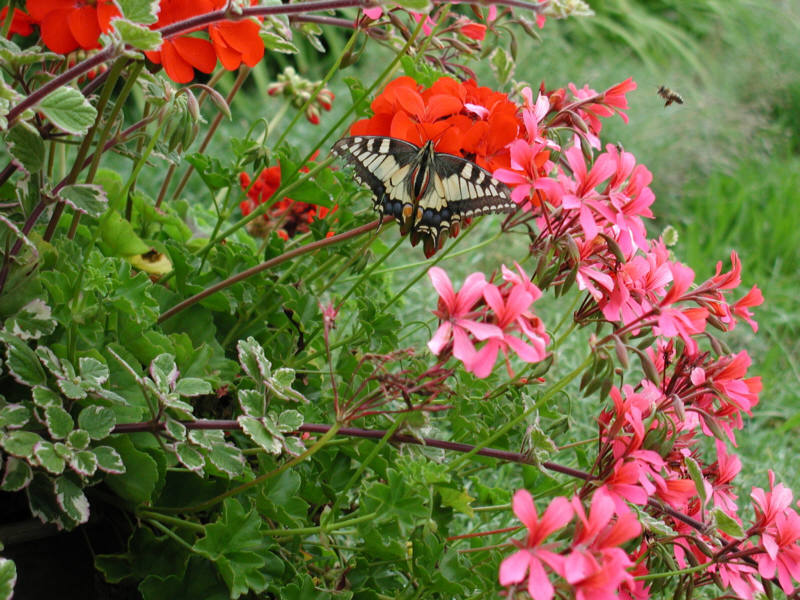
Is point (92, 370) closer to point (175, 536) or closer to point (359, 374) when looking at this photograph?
point (175, 536)

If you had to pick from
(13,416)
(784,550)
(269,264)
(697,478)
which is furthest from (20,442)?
(784,550)

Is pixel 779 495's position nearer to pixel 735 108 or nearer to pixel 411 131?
pixel 411 131

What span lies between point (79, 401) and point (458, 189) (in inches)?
19.0

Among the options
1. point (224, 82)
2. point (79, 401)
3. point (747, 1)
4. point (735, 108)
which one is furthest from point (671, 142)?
point (79, 401)

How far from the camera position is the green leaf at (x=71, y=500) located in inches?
32.8

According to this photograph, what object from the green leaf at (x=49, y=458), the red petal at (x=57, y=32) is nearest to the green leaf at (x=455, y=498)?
the green leaf at (x=49, y=458)

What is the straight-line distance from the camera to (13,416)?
0.82 meters

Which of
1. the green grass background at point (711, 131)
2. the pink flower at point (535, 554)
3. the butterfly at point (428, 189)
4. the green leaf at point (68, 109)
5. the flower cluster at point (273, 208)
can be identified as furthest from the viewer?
the green grass background at point (711, 131)

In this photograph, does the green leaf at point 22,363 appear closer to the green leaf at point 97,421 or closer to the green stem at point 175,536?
the green leaf at point 97,421

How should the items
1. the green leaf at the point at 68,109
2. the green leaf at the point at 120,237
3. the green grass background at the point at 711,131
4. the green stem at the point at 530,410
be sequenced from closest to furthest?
1. the green leaf at the point at 68,109
2. the green stem at the point at 530,410
3. the green leaf at the point at 120,237
4. the green grass background at the point at 711,131

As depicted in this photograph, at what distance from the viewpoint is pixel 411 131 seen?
0.94 metres

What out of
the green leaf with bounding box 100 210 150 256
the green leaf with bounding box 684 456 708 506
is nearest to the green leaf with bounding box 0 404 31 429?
the green leaf with bounding box 100 210 150 256

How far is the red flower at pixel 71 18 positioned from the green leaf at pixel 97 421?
14.2 inches

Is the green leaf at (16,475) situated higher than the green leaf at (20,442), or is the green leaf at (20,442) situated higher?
the green leaf at (20,442)
